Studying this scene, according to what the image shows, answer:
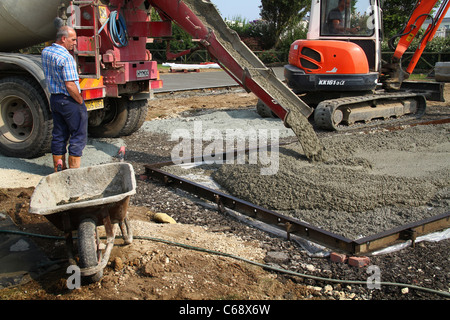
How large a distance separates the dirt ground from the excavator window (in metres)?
6.25

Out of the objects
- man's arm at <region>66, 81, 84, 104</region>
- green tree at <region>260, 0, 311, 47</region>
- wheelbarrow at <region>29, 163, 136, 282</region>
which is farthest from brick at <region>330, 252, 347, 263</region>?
green tree at <region>260, 0, 311, 47</region>

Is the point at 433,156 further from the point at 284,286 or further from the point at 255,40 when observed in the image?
the point at 255,40

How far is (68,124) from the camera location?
5.72 metres

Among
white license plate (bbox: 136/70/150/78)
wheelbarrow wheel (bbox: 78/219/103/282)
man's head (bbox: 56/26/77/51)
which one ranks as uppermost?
man's head (bbox: 56/26/77/51)

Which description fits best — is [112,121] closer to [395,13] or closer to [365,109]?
[365,109]

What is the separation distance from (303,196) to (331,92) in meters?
5.62

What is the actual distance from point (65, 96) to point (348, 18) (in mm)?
6718

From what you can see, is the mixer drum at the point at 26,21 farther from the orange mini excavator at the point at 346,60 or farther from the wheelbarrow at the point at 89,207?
the orange mini excavator at the point at 346,60

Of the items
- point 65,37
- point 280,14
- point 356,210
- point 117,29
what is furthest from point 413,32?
point 280,14


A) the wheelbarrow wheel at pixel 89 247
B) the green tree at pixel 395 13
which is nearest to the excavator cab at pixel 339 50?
the wheelbarrow wheel at pixel 89 247

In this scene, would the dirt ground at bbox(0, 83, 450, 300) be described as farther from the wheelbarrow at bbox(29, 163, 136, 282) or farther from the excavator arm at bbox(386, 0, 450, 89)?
the excavator arm at bbox(386, 0, 450, 89)

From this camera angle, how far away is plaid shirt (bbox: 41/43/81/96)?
208 inches

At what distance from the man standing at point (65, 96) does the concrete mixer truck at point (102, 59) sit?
3.51 ft
